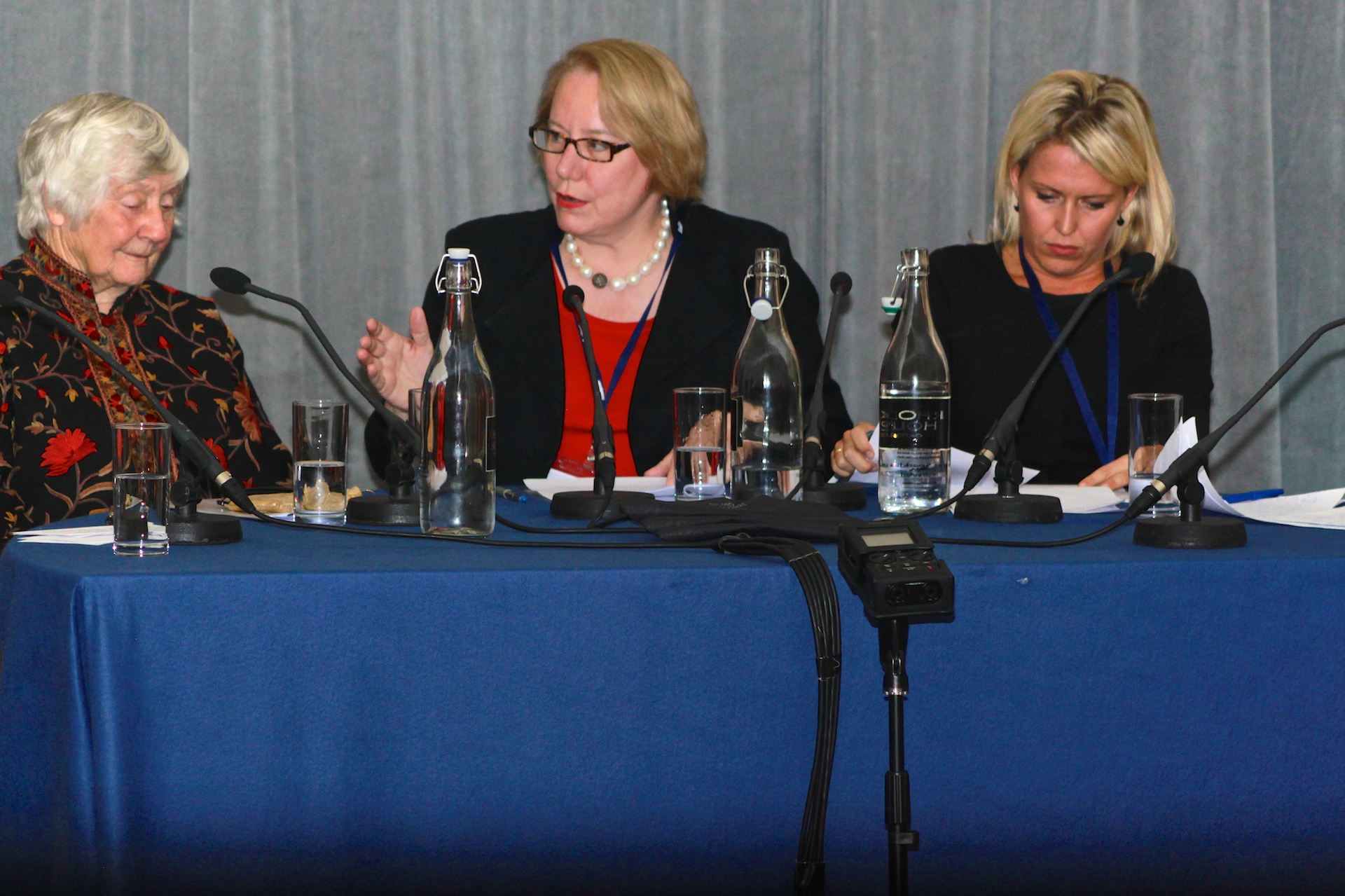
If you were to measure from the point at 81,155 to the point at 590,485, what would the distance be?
1.24 meters

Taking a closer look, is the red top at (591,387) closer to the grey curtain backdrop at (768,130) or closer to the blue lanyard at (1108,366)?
the grey curtain backdrop at (768,130)

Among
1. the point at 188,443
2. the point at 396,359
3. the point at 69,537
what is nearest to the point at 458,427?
→ the point at 188,443

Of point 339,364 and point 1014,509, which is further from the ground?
point 339,364

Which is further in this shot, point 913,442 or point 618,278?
point 618,278

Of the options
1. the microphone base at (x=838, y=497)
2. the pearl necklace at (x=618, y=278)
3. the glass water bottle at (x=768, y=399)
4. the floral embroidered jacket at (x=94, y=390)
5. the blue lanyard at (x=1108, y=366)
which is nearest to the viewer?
the microphone base at (x=838, y=497)

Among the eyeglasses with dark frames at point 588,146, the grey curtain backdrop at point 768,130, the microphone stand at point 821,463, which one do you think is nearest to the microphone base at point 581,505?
the microphone stand at point 821,463

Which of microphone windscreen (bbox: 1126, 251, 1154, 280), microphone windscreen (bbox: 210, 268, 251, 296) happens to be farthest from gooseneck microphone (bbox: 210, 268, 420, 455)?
microphone windscreen (bbox: 1126, 251, 1154, 280)

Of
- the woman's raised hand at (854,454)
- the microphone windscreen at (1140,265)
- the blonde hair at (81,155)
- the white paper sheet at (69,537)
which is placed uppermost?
the blonde hair at (81,155)

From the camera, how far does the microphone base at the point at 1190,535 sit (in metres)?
1.16

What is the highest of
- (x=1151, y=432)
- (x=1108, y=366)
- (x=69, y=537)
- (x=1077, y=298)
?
(x=1077, y=298)

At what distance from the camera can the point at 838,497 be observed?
150cm

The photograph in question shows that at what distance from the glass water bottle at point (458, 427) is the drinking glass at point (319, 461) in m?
0.12

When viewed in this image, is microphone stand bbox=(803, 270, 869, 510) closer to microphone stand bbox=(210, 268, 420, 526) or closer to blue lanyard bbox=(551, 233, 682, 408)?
microphone stand bbox=(210, 268, 420, 526)

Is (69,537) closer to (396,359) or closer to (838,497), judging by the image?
(396,359)
